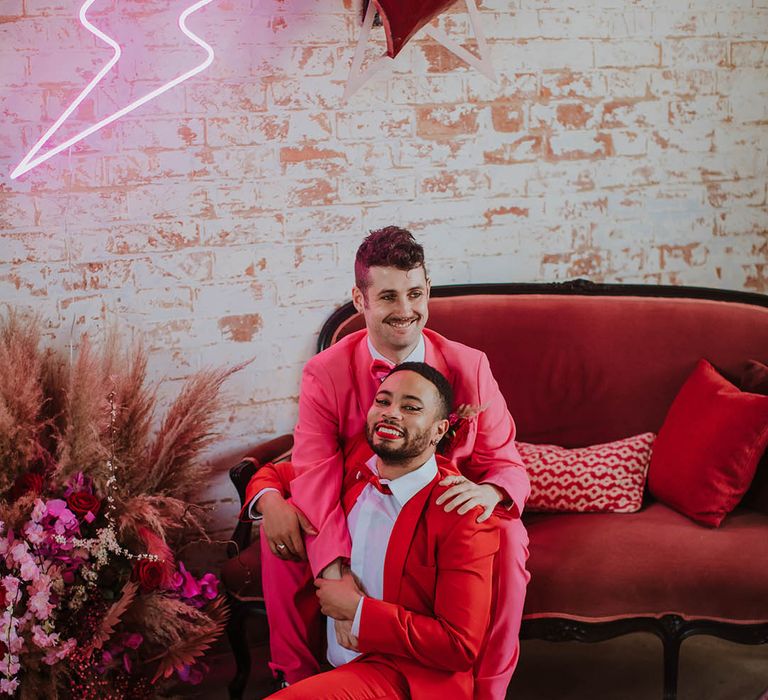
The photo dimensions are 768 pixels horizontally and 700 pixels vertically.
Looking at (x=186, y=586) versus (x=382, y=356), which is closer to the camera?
(x=382, y=356)

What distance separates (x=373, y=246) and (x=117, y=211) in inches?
40.9

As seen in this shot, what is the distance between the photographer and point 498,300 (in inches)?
119

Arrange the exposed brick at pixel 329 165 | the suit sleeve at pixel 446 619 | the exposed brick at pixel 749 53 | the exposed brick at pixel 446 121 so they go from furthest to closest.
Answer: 1. the exposed brick at pixel 749 53
2. the exposed brick at pixel 446 121
3. the exposed brick at pixel 329 165
4. the suit sleeve at pixel 446 619

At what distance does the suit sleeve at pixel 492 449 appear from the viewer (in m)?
2.27

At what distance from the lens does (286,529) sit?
7.26 feet

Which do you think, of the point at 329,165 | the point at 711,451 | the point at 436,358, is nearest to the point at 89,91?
the point at 329,165

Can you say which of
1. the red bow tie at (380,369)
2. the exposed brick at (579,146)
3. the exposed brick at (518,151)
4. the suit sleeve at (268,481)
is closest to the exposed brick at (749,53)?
the exposed brick at (579,146)

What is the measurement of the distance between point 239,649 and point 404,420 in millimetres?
987

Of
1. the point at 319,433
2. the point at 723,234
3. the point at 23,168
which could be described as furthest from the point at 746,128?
the point at 23,168

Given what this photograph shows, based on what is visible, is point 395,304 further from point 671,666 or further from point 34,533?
point 671,666

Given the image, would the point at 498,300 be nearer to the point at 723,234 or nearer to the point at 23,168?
the point at 723,234

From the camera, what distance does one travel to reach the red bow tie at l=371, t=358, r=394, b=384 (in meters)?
Result: 2.21

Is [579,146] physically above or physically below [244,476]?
above

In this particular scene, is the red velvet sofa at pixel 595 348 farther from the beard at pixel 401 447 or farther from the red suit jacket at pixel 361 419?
the beard at pixel 401 447
